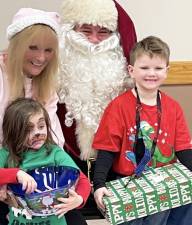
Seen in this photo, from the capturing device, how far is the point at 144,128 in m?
1.66

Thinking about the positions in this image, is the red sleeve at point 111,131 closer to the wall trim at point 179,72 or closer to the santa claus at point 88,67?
the santa claus at point 88,67

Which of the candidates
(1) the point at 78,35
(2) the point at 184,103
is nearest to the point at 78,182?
(1) the point at 78,35

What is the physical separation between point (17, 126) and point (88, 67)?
51cm

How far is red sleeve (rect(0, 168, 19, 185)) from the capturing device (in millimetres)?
1384

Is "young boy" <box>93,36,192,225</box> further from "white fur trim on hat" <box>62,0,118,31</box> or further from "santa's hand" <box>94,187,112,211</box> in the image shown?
"white fur trim on hat" <box>62,0,118,31</box>

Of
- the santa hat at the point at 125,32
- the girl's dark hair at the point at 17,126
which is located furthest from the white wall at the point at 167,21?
the girl's dark hair at the point at 17,126

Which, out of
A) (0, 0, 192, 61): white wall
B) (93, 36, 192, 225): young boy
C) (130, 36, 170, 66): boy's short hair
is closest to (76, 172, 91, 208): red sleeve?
(93, 36, 192, 225): young boy

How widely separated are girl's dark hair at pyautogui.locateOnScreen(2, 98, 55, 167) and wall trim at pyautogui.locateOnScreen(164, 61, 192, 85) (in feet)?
3.71

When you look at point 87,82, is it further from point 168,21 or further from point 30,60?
point 168,21

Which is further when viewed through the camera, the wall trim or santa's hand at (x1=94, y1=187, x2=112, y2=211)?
the wall trim

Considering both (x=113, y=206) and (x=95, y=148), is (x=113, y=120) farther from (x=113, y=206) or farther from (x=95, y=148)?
(x=113, y=206)

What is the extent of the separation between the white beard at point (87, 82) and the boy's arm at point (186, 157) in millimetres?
350

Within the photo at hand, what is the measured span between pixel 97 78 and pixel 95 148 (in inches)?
12.2

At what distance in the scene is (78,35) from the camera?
1.85 metres
